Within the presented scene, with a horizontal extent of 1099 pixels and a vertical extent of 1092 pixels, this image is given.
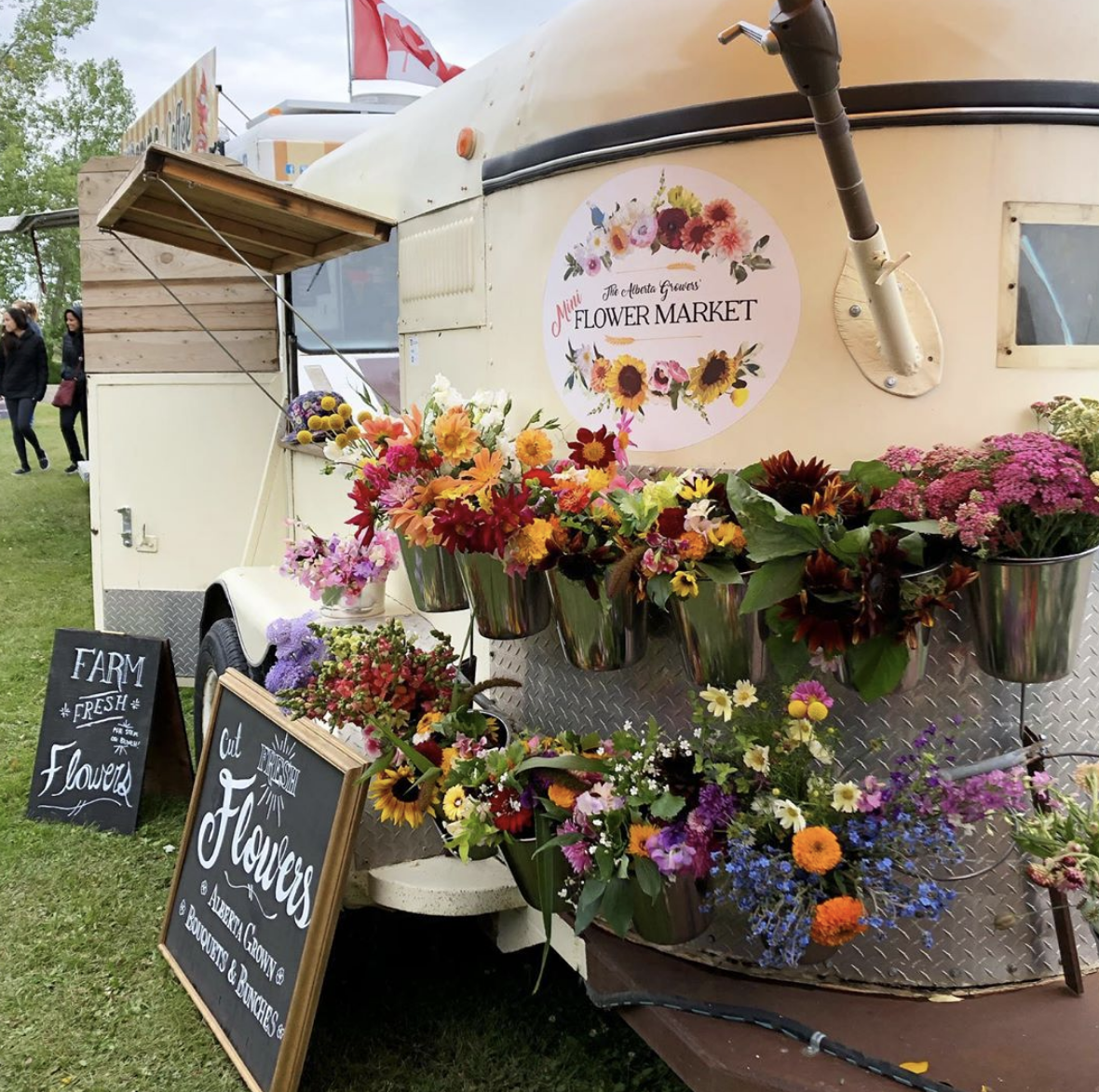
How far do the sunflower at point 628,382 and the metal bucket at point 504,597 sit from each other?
45 centimetres

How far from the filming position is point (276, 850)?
284 centimetres

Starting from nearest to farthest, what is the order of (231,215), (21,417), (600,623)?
(600,623)
(231,215)
(21,417)

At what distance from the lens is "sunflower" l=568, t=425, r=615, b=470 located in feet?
7.80

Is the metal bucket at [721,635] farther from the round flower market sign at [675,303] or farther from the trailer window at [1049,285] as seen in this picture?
the trailer window at [1049,285]

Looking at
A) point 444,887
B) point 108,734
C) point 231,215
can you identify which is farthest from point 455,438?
point 108,734

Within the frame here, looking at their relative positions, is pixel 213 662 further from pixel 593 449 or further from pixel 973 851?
pixel 973 851

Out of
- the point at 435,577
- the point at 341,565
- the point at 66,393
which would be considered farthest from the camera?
the point at 66,393

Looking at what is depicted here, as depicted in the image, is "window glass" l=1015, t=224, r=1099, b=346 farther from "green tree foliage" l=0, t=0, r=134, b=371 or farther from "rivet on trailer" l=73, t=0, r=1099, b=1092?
"green tree foliage" l=0, t=0, r=134, b=371

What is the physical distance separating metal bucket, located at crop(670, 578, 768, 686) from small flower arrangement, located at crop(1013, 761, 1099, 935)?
22.9 inches

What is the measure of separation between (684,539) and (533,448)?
45 centimetres

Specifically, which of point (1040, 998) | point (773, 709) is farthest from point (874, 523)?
point (1040, 998)

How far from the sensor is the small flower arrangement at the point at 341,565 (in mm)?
3418

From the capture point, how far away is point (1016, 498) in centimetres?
195

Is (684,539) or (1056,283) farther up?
(1056,283)
